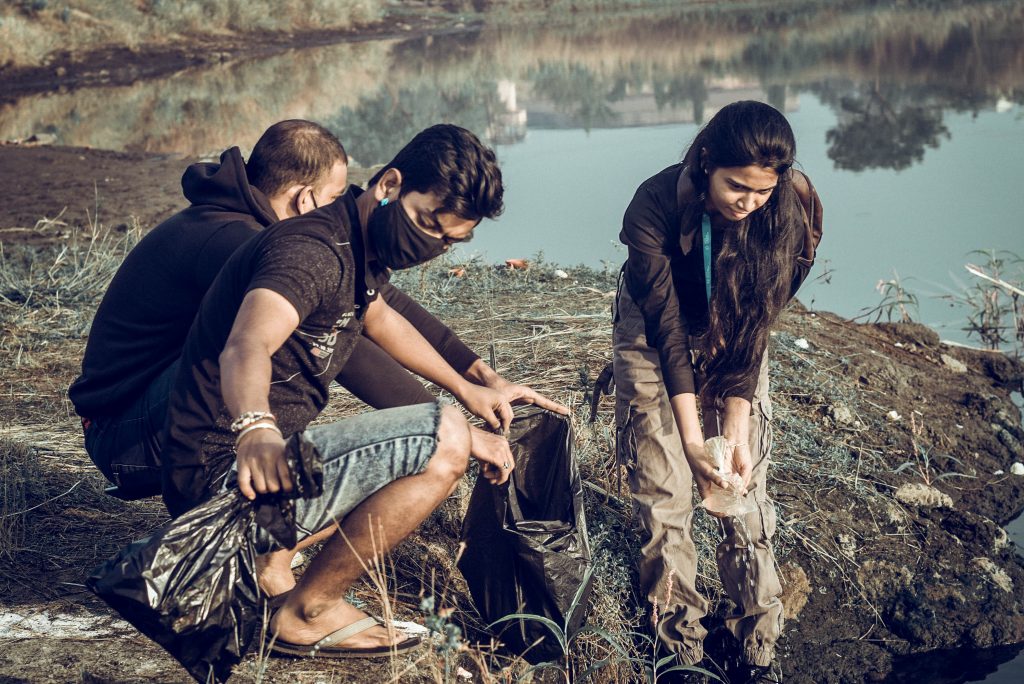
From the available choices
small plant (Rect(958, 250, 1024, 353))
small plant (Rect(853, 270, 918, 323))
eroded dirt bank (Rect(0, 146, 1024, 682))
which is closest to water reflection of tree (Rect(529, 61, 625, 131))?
small plant (Rect(853, 270, 918, 323))

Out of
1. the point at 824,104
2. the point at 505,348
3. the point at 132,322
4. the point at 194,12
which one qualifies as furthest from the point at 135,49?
the point at 132,322

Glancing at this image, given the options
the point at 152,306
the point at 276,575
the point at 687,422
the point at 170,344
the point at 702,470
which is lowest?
the point at 276,575

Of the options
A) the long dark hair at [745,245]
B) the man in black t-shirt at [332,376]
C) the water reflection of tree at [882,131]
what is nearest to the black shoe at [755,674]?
the long dark hair at [745,245]

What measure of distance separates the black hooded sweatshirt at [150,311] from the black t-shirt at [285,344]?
320 mm

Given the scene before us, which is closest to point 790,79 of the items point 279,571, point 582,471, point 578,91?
point 578,91

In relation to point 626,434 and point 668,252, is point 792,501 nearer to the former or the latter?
point 626,434

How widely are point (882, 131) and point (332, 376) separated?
9976 mm

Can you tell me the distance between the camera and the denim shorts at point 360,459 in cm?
254

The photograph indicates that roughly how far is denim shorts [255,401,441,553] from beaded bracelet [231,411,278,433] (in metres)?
0.30

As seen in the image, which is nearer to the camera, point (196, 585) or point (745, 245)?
point (196, 585)

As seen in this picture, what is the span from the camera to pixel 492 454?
2816 mm

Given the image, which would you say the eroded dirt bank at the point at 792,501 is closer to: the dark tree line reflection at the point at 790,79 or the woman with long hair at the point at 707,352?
the woman with long hair at the point at 707,352

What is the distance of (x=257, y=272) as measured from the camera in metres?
2.41

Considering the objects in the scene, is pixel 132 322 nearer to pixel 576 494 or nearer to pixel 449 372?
pixel 449 372
